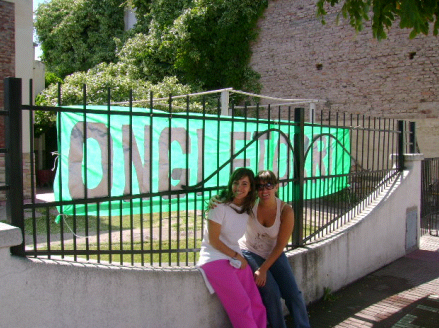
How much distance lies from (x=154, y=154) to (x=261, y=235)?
1197 millimetres

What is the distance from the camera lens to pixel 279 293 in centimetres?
367

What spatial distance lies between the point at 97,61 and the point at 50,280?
21.8m

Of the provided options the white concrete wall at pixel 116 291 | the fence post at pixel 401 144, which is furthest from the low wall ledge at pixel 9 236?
the fence post at pixel 401 144

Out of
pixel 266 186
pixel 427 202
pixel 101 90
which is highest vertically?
pixel 101 90

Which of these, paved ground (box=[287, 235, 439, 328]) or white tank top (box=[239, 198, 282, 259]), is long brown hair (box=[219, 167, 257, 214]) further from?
paved ground (box=[287, 235, 439, 328])

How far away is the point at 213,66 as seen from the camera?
18844 mm

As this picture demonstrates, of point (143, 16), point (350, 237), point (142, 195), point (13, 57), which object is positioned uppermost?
point (143, 16)

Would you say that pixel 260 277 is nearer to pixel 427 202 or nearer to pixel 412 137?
pixel 412 137

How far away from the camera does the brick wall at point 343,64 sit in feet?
47.1

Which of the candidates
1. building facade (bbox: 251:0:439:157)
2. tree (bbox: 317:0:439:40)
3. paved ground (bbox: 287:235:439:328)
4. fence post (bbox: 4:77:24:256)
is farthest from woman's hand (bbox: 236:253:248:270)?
building facade (bbox: 251:0:439:157)

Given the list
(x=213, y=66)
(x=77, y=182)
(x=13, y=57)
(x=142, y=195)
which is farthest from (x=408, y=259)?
(x=213, y=66)

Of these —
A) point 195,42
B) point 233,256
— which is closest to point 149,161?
point 233,256

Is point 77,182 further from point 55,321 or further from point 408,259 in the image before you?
point 408,259

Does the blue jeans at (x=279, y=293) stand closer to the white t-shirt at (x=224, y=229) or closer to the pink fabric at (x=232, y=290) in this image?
the pink fabric at (x=232, y=290)
